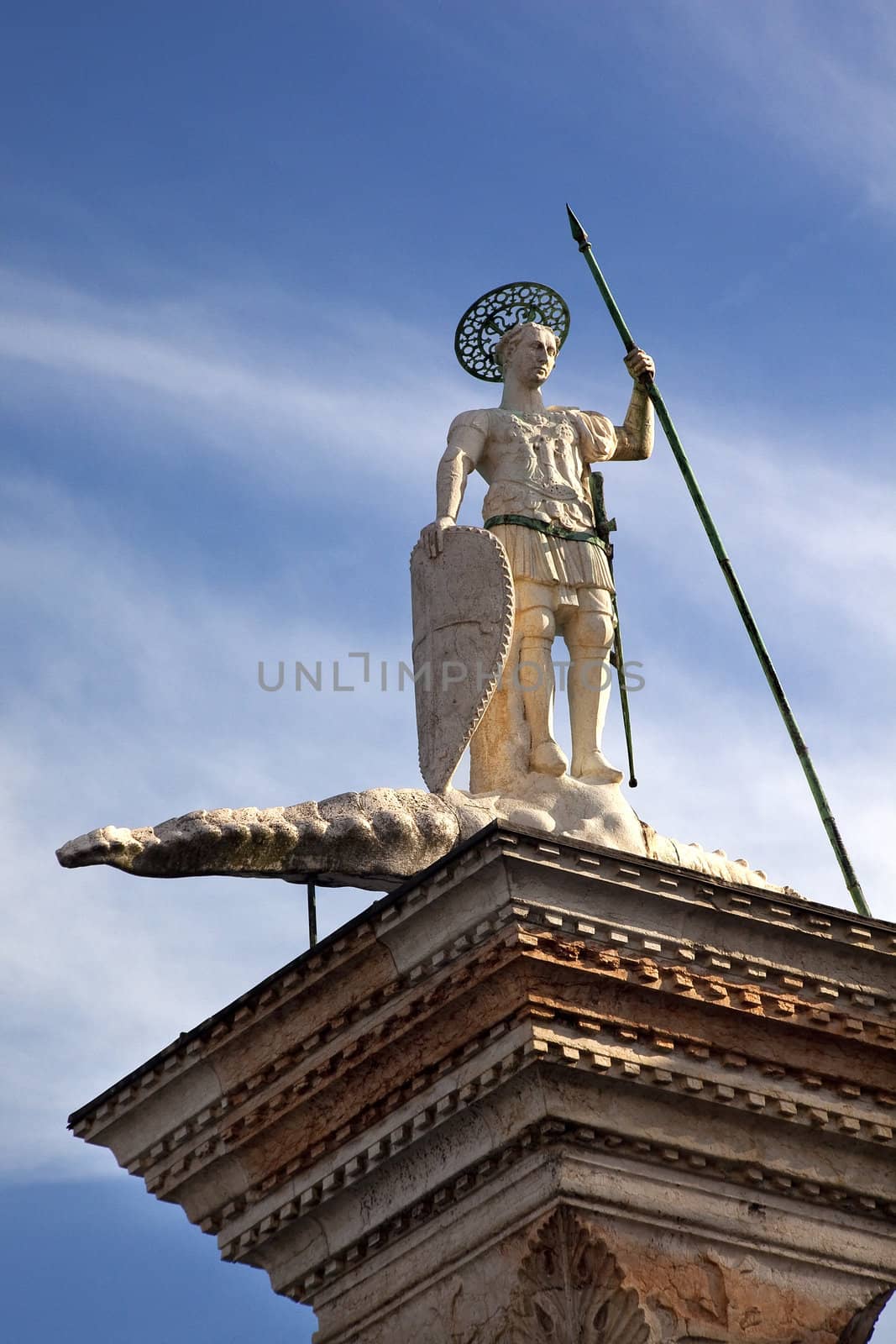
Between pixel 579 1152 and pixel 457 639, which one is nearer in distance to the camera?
pixel 579 1152

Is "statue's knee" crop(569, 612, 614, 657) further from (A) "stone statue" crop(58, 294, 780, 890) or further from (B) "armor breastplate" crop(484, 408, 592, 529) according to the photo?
(B) "armor breastplate" crop(484, 408, 592, 529)

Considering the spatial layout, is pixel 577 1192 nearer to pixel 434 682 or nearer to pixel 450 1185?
pixel 450 1185

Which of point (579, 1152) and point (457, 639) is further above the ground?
point (457, 639)

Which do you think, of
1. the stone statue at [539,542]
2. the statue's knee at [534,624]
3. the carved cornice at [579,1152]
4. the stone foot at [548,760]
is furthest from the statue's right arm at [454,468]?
the carved cornice at [579,1152]

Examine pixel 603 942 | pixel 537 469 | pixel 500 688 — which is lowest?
pixel 603 942

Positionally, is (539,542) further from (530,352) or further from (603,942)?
(603,942)

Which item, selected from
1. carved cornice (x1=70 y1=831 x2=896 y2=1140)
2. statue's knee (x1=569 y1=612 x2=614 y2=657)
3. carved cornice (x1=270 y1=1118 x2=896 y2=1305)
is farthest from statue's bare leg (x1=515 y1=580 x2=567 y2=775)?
carved cornice (x1=270 y1=1118 x2=896 y2=1305)

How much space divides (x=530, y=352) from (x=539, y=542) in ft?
4.88

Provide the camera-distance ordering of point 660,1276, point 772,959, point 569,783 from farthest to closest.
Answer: point 569,783
point 772,959
point 660,1276

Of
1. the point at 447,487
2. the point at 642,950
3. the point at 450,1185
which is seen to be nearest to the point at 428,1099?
→ the point at 450,1185

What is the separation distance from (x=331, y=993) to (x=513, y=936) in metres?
1.27

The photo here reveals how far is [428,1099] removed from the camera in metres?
12.2

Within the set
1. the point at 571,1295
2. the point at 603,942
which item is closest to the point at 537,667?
the point at 603,942

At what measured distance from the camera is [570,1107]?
11898mm
